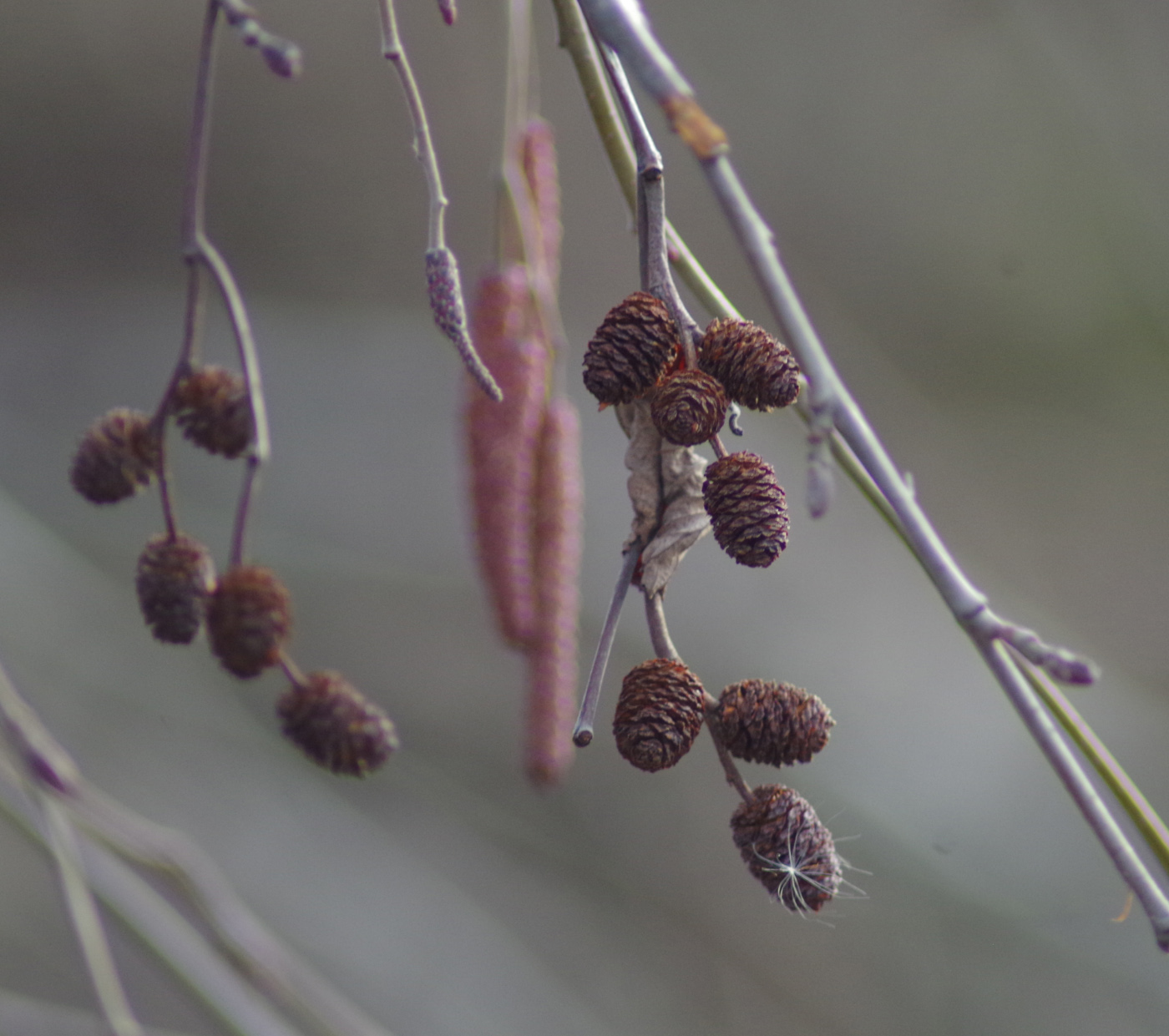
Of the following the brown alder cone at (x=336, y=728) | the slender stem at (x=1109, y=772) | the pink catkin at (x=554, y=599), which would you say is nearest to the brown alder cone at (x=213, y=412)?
the brown alder cone at (x=336, y=728)

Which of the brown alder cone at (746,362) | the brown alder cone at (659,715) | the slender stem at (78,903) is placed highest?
the brown alder cone at (746,362)

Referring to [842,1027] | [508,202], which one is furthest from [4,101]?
[842,1027]

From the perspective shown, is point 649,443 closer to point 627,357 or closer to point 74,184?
point 627,357

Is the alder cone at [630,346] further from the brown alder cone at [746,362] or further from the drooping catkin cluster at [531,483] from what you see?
the drooping catkin cluster at [531,483]

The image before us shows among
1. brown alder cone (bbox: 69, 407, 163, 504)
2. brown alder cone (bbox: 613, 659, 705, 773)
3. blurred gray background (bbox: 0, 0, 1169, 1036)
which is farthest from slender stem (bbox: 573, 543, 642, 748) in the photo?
blurred gray background (bbox: 0, 0, 1169, 1036)

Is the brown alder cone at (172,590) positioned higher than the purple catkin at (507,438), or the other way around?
the purple catkin at (507,438)

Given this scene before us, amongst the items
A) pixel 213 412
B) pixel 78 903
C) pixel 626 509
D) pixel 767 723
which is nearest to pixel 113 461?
pixel 213 412
